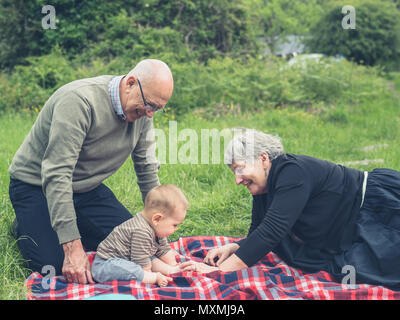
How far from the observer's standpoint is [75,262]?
8.92 feet

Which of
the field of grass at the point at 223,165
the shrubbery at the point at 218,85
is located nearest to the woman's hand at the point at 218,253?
the field of grass at the point at 223,165

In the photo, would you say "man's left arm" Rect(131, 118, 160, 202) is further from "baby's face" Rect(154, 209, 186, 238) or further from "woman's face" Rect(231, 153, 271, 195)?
"woman's face" Rect(231, 153, 271, 195)

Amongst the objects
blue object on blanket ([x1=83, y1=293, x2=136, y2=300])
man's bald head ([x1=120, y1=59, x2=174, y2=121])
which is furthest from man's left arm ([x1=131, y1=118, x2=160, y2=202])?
blue object on blanket ([x1=83, y1=293, x2=136, y2=300])


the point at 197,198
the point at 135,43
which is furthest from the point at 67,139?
the point at 135,43

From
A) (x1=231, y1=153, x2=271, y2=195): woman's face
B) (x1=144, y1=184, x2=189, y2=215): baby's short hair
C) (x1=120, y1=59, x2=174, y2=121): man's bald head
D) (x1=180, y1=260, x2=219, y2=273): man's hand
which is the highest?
(x1=120, y1=59, x2=174, y2=121): man's bald head

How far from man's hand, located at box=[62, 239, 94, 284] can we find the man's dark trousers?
0.29 m

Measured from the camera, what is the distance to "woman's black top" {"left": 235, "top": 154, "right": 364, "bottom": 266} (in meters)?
2.75

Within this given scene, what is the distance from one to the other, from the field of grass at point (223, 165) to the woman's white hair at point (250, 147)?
1.27 meters

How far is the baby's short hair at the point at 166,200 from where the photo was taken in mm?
2816

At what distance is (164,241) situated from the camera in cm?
316

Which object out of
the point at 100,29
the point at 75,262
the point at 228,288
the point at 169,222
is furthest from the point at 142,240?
the point at 100,29

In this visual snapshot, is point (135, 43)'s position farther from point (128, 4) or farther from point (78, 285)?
point (78, 285)

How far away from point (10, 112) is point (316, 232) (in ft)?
22.1

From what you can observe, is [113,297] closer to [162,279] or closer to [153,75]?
[162,279]
